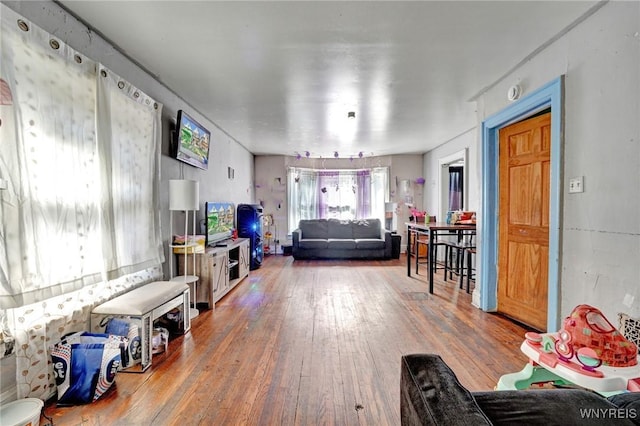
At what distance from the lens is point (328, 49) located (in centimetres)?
238

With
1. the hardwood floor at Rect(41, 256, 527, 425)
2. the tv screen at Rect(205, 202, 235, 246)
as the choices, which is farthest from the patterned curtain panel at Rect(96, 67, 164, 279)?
the tv screen at Rect(205, 202, 235, 246)

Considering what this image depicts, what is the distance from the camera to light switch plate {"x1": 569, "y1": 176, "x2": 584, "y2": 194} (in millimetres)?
2050

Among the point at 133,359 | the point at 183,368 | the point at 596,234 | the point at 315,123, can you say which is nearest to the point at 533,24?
the point at 596,234

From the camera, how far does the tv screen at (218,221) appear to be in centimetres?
389

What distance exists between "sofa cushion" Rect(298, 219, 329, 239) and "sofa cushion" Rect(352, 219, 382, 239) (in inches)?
27.4

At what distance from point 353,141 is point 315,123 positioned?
141 cm

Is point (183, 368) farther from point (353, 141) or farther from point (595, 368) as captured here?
point (353, 141)

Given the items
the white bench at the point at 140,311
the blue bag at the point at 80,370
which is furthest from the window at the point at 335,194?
the blue bag at the point at 80,370

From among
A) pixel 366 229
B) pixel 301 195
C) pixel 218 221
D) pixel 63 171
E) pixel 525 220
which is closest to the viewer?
pixel 63 171

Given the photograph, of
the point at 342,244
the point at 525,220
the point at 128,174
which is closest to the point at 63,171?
the point at 128,174

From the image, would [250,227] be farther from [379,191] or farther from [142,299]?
[379,191]

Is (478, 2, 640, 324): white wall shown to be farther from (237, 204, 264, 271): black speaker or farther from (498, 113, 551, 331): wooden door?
(237, 204, 264, 271): black speaker

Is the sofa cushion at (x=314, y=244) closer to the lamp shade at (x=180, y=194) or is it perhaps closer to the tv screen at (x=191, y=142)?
the tv screen at (x=191, y=142)

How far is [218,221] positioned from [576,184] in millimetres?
3949
